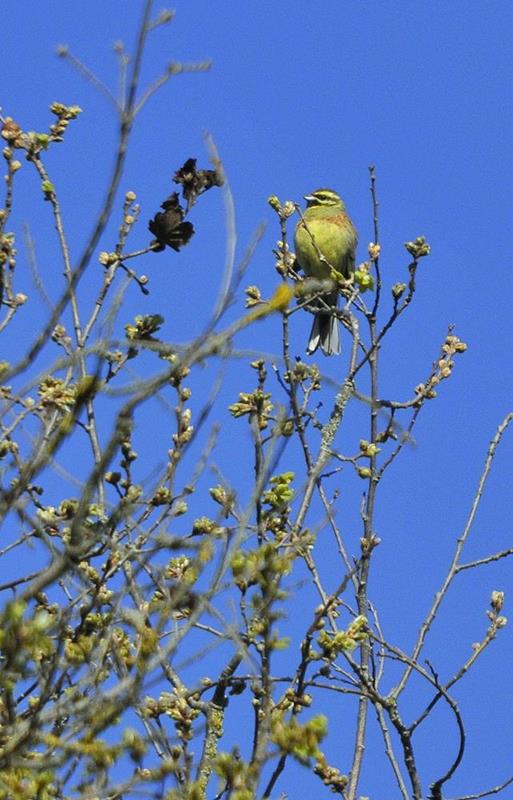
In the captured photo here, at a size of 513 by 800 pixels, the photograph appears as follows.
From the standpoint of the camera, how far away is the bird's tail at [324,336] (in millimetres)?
10445

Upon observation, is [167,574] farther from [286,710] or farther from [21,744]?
[21,744]

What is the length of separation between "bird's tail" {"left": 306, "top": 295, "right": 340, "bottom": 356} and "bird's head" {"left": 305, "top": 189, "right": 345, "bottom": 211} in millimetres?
1766

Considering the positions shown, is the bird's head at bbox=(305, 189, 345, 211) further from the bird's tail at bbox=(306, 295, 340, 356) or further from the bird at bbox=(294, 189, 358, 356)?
the bird's tail at bbox=(306, 295, 340, 356)

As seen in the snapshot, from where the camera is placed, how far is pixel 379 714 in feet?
17.2

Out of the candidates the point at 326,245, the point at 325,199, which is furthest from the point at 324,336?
the point at 325,199

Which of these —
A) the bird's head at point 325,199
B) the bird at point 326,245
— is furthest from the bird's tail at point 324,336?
the bird's head at point 325,199

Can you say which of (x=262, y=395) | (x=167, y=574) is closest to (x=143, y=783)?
(x=167, y=574)

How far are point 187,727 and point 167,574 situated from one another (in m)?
0.66

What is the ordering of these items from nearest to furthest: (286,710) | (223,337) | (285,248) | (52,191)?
(223,337) → (286,710) → (52,191) → (285,248)

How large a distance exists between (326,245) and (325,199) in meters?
0.89

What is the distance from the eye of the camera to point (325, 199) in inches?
477

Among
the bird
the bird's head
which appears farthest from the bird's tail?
the bird's head

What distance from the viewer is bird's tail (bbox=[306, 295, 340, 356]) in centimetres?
1045

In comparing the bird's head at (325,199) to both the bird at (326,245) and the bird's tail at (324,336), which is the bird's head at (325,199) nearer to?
the bird at (326,245)
